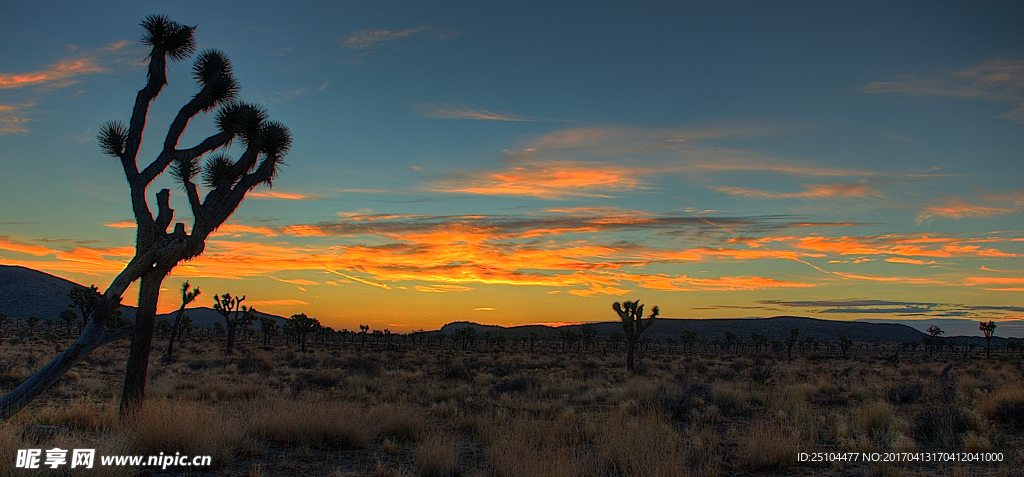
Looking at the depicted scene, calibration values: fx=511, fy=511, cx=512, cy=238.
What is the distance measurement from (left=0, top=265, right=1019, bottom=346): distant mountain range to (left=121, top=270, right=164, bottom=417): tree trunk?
112 meters

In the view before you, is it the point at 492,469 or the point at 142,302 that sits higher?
the point at 142,302

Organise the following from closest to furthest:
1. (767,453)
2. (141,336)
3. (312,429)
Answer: (767,453)
(312,429)
(141,336)

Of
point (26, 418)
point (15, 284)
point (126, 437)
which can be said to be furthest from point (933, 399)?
point (15, 284)

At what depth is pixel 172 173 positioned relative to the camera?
1036 cm

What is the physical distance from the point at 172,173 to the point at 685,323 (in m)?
188

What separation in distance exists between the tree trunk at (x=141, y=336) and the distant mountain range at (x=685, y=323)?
11192 cm

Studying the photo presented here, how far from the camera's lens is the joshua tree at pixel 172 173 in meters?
9.02

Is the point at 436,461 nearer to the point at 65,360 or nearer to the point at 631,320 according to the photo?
the point at 65,360

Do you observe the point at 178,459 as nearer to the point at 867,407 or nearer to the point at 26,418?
the point at 26,418

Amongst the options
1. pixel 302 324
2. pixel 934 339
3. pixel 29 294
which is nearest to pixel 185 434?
pixel 302 324

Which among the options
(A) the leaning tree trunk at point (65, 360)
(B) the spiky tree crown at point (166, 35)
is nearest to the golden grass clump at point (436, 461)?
(A) the leaning tree trunk at point (65, 360)

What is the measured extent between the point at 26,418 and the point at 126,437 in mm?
3515

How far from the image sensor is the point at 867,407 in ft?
38.9

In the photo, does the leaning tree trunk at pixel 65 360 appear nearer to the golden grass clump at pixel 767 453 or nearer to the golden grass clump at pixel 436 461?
the golden grass clump at pixel 436 461
